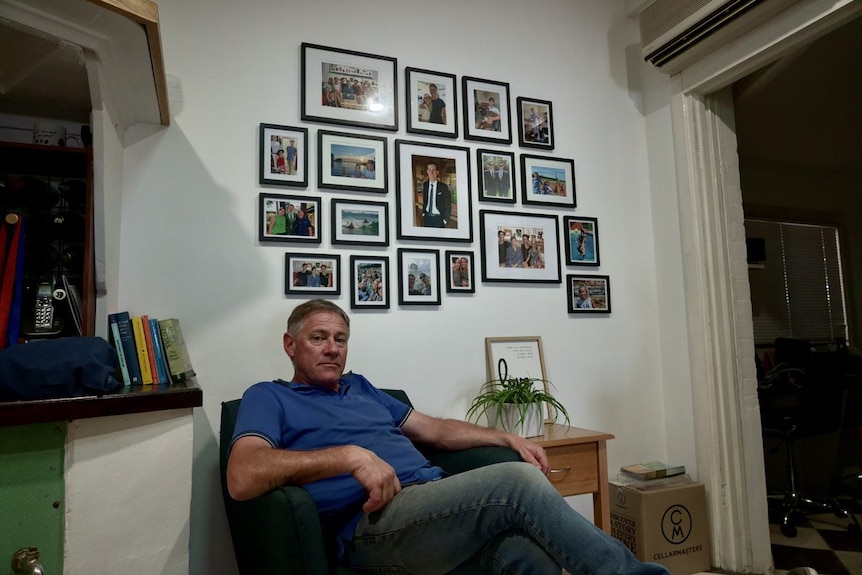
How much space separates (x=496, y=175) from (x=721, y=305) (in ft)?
4.25

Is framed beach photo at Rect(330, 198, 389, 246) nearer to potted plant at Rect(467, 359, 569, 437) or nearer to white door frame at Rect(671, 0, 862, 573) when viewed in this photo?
potted plant at Rect(467, 359, 569, 437)

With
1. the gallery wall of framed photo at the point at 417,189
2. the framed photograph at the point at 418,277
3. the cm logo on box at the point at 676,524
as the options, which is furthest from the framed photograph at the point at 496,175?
the cm logo on box at the point at 676,524

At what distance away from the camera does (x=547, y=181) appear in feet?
9.10

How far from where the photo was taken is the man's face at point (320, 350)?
71.3 inches

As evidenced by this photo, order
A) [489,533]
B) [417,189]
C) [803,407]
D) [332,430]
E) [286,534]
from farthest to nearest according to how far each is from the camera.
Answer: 1. [803,407]
2. [417,189]
3. [332,430]
4. [489,533]
5. [286,534]

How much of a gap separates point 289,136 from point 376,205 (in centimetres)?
47

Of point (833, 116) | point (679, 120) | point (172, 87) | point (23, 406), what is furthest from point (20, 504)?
point (833, 116)

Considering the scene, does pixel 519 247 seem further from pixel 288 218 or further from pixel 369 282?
pixel 288 218

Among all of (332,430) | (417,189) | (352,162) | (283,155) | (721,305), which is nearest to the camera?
(332,430)

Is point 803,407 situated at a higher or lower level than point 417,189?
lower

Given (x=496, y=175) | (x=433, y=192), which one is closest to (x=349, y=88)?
(x=433, y=192)

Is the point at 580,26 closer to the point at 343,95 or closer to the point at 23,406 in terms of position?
the point at 343,95

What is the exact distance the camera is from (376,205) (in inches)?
93.6

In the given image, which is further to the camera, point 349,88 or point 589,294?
point 589,294
